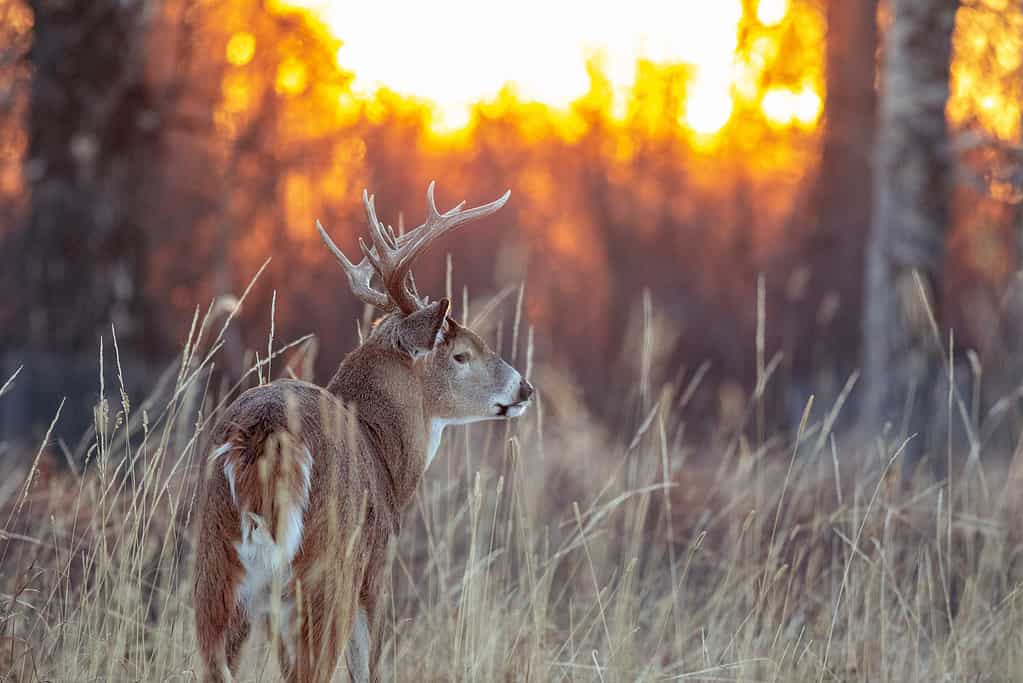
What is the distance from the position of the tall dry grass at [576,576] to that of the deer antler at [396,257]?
371 mm

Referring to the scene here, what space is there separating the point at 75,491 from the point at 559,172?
46.9 ft

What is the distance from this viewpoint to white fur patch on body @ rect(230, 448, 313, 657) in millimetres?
3150

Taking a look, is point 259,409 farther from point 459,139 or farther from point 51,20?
point 459,139

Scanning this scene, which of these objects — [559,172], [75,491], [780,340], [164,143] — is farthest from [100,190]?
[559,172]

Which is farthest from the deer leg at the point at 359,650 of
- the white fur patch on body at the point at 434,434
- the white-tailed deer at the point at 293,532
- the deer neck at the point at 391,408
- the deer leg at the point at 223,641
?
the white fur patch on body at the point at 434,434

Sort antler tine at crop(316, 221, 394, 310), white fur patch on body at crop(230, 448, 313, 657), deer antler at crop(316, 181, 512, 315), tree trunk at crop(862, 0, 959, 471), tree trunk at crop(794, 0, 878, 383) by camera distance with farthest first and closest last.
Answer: tree trunk at crop(794, 0, 878, 383)
tree trunk at crop(862, 0, 959, 471)
antler tine at crop(316, 221, 394, 310)
deer antler at crop(316, 181, 512, 315)
white fur patch on body at crop(230, 448, 313, 657)

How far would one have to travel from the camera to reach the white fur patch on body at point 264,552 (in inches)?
124

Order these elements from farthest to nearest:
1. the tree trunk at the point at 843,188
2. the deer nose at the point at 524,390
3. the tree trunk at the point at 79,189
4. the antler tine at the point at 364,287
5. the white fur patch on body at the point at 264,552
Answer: the tree trunk at the point at 843,188, the tree trunk at the point at 79,189, the deer nose at the point at 524,390, the antler tine at the point at 364,287, the white fur patch on body at the point at 264,552

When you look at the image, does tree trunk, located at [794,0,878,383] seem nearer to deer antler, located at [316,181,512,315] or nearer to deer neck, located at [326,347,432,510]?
deer antler, located at [316,181,512,315]

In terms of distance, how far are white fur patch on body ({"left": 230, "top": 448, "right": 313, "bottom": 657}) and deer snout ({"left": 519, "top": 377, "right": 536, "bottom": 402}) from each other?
1617 millimetres

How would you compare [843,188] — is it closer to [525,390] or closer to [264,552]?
[525,390]

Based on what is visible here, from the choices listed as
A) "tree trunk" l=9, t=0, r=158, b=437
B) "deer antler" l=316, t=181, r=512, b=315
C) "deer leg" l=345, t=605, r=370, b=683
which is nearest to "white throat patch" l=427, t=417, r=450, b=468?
"deer antler" l=316, t=181, r=512, b=315

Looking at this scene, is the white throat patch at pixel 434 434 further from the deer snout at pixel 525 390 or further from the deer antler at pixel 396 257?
the deer antler at pixel 396 257

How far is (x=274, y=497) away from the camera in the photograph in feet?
10.3
